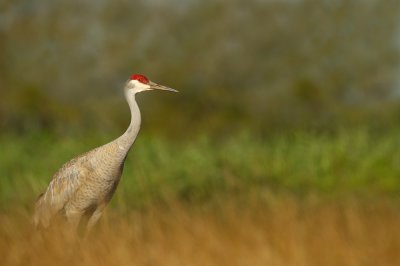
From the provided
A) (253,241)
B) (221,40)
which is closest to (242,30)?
(221,40)

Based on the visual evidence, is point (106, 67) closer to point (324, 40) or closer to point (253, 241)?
point (324, 40)

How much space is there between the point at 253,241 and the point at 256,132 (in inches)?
452

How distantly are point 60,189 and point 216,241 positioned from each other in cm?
170

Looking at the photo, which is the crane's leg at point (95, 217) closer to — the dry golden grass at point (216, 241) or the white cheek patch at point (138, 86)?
the dry golden grass at point (216, 241)

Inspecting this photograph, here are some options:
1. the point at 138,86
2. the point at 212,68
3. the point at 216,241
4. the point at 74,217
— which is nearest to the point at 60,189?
the point at 74,217

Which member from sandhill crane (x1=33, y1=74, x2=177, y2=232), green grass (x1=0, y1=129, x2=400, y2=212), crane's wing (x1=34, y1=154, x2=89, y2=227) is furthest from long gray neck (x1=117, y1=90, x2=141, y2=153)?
green grass (x1=0, y1=129, x2=400, y2=212)

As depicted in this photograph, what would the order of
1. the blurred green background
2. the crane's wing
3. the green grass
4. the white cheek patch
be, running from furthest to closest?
the blurred green background
the green grass
the crane's wing
the white cheek patch

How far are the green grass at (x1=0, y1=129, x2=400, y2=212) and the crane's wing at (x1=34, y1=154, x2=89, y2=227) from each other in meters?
4.22

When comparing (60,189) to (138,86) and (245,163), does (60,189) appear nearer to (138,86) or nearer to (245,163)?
(138,86)

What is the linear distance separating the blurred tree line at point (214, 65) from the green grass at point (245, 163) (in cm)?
317

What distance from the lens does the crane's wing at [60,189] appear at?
227 inches

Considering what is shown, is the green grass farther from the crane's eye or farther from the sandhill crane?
the crane's eye

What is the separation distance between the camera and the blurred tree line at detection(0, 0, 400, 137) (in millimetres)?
16219

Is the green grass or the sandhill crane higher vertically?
the sandhill crane
